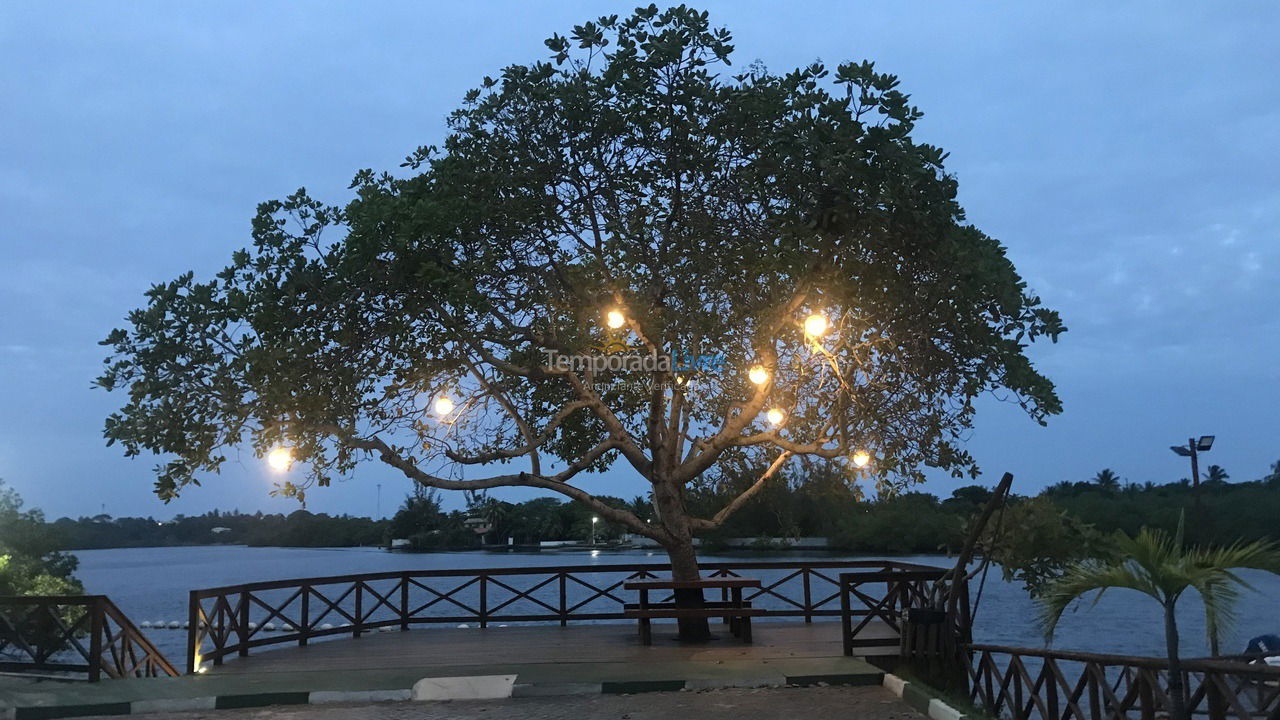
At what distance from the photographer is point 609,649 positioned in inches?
488

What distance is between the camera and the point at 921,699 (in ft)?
27.9

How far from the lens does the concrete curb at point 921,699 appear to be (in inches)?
306

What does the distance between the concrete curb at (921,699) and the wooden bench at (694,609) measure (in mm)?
3170

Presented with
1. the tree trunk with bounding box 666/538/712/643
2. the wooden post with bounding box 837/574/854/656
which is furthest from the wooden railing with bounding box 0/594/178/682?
the wooden post with bounding box 837/574/854/656

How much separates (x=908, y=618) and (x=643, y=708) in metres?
3.31

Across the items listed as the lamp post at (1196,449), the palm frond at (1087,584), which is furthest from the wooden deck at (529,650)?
the lamp post at (1196,449)

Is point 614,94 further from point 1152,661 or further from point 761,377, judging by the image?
point 1152,661

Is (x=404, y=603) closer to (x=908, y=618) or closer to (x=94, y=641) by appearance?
(x=94, y=641)

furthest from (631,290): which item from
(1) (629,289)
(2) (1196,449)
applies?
(2) (1196,449)

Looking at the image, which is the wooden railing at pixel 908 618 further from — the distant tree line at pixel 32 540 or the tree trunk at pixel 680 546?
the distant tree line at pixel 32 540

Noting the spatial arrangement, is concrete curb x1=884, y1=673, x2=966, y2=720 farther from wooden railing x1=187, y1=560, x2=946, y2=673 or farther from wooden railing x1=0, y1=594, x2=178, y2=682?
wooden railing x1=0, y1=594, x2=178, y2=682

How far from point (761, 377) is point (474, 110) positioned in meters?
5.92

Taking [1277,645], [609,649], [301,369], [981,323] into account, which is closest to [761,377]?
[981,323]

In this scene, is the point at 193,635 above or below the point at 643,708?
above
